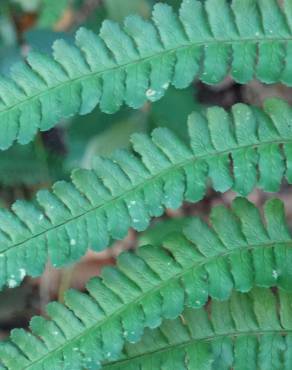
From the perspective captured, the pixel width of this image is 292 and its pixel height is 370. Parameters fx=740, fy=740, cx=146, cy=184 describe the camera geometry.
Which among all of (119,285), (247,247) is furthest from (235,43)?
(119,285)

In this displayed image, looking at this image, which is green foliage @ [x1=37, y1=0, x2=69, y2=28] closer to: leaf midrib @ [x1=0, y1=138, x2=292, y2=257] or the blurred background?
the blurred background

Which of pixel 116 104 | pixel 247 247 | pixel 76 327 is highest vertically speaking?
pixel 116 104

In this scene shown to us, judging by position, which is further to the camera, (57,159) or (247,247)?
(57,159)

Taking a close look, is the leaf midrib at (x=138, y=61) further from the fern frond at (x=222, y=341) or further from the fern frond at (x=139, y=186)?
the fern frond at (x=222, y=341)

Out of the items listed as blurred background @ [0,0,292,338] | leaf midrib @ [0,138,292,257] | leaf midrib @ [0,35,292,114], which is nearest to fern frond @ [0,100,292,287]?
leaf midrib @ [0,138,292,257]

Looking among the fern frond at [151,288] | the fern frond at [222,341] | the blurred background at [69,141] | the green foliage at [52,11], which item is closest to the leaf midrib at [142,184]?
the fern frond at [151,288]

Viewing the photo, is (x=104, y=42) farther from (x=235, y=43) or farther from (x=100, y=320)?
(x=100, y=320)
